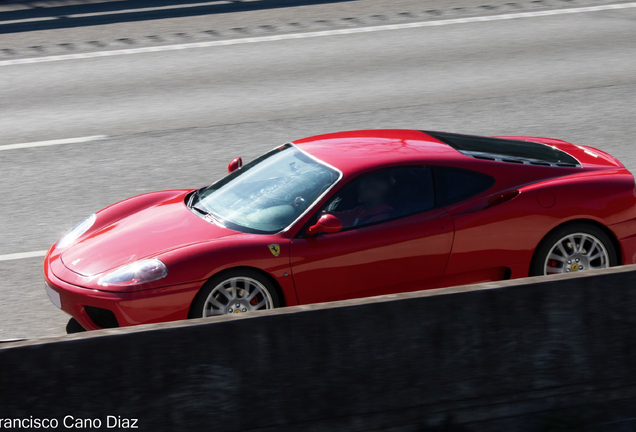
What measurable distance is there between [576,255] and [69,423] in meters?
3.63

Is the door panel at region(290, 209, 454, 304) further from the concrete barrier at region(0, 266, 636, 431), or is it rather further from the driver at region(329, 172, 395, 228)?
the concrete barrier at region(0, 266, 636, 431)

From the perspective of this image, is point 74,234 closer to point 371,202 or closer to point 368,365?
point 371,202

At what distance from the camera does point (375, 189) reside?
214 inches

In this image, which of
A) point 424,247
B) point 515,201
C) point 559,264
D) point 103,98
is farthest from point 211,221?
point 103,98

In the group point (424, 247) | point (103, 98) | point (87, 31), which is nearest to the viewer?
point (424, 247)

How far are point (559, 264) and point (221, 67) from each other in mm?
8817

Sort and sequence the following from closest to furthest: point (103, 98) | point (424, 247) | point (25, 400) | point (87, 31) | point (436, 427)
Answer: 1. point (25, 400)
2. point (436, 427)
3. point (424, 247)
4. point (103, 98)
5. point (87, 31)

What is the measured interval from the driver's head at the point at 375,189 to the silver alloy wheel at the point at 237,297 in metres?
0.90

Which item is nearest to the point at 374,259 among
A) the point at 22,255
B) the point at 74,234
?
the point at 74,234

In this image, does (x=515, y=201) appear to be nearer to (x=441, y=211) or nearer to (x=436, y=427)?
(x=441, y=211)

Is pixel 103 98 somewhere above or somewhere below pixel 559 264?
above

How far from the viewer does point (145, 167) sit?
9.02 m

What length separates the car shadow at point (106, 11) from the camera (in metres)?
16.7

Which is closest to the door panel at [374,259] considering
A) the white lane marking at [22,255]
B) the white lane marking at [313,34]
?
the white lane marking at [22,255]
